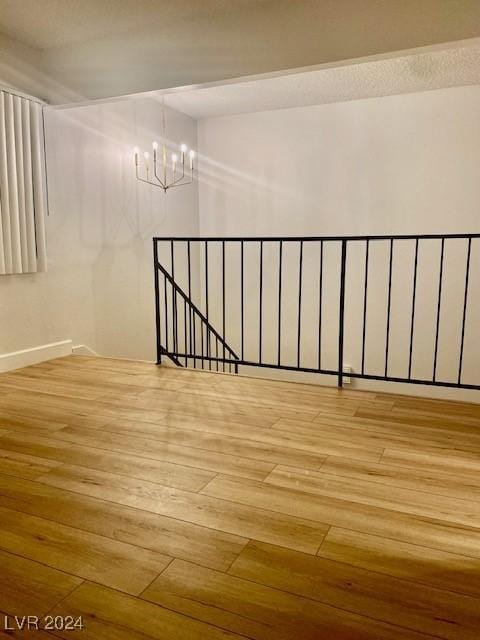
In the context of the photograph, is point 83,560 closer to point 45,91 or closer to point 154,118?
point 45,91

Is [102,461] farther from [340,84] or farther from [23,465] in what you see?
[340,84]

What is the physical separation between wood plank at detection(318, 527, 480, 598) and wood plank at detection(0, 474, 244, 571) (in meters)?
0.32

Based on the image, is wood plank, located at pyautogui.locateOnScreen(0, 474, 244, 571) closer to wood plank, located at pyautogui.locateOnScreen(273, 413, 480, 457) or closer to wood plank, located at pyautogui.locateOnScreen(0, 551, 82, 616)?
wood plank, located at pyautogui.locateOnScreen(0, 551, 82, 616)

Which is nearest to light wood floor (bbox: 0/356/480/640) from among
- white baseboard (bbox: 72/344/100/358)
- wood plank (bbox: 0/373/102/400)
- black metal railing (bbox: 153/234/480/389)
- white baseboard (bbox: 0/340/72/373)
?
wood plank (bbox: 0/373/102/400)

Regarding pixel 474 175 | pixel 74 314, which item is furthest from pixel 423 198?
pixel 74 314

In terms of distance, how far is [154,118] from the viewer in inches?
224

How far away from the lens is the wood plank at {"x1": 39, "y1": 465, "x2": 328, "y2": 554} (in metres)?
1.62

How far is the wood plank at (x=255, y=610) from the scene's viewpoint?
1.20m

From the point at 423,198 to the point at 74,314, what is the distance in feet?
13.3

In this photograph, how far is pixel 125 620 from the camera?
1.25 meters

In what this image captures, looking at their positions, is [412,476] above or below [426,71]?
below

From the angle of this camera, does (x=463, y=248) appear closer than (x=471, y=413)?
No

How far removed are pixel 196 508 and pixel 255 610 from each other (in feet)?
1.82

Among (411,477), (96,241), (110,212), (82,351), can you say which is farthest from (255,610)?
(110,212)
